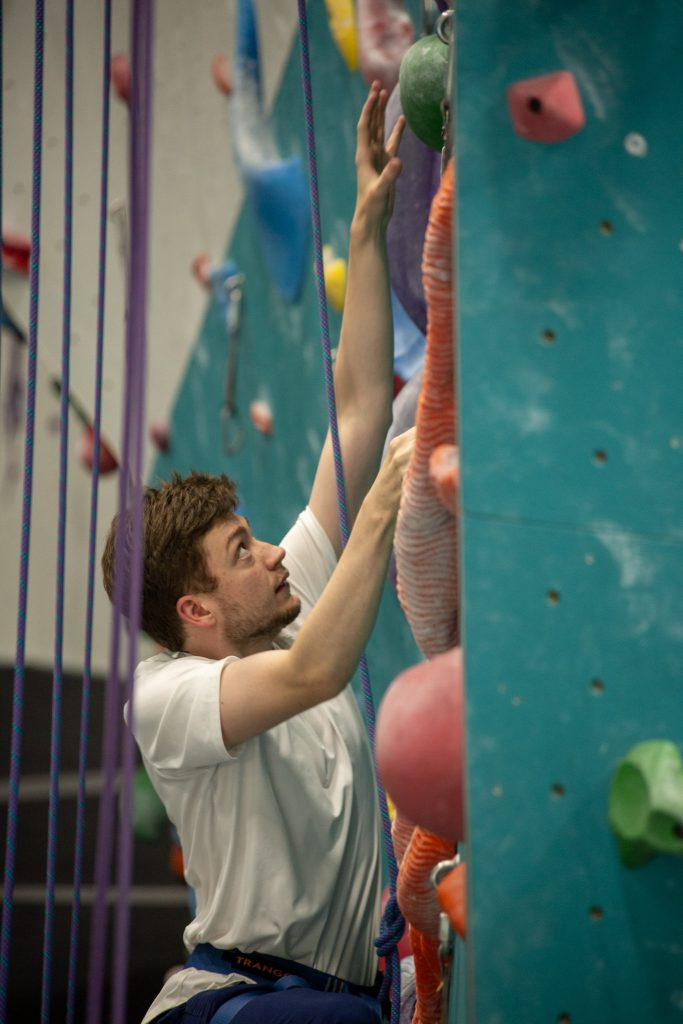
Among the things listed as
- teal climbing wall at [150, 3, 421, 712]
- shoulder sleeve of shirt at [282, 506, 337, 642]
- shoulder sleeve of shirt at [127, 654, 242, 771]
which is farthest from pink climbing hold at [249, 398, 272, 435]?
shoulder sleeve of shirt at [127, 654, 242, 771]

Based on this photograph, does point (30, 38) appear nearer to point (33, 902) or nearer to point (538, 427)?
point (33, 902)

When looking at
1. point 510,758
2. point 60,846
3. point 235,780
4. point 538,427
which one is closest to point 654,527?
point 538,427

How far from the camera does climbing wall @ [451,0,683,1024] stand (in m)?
0.98

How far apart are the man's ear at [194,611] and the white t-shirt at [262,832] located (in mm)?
47

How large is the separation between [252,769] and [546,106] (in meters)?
0.83

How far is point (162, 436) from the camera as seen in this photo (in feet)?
12.3

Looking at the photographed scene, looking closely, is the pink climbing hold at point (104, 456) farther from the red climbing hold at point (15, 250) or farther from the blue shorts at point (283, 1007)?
the blue shorts at point (283, 1007)

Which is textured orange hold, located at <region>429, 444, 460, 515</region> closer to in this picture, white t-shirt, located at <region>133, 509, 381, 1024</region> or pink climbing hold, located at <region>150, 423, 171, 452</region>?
white t-shirt, located at <region>133, 509, 381, 1024</region>

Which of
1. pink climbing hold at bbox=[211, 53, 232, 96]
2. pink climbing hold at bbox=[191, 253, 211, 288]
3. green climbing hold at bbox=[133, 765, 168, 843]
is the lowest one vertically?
green climbing hold at bbox=[133, 765, 168, 843]

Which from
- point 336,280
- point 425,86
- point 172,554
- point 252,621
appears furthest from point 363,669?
point 336,280

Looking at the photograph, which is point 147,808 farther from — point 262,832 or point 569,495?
point 569,495

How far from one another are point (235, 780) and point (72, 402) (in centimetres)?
252

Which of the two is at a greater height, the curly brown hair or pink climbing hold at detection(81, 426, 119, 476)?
pink climbing hold at detection(81, 426, 119, 476)

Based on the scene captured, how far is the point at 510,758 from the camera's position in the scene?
987 millimetres
